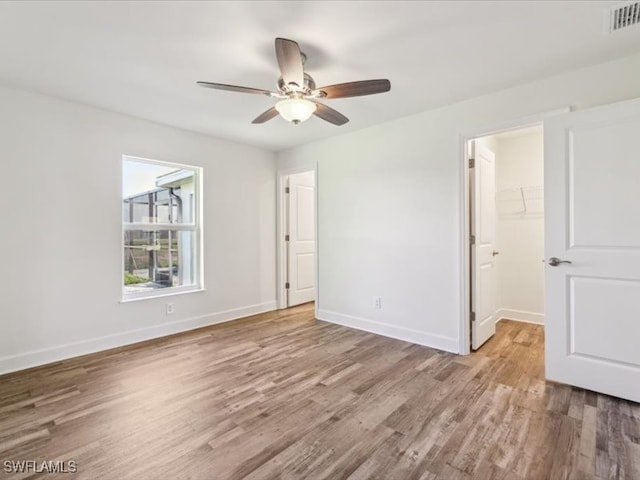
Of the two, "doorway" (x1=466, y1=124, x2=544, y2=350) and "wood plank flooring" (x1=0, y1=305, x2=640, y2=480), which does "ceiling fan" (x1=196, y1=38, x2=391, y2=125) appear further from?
"wood plank flooring" (x1=0, y1=305, x2=640, y2=480)

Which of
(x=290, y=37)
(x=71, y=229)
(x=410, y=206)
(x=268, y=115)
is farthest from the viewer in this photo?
(x=410, y=206)

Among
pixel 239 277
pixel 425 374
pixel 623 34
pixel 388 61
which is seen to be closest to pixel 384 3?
pixel 388 61

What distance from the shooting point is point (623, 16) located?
6.06 feet

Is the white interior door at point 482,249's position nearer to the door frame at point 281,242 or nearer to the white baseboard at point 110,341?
the door frame at point 281,242

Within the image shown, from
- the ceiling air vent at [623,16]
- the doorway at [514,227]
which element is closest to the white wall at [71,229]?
the doorway at [514,227]

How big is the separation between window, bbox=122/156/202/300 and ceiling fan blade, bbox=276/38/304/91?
236 centimetres

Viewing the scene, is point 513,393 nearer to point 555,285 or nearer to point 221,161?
point 555,285

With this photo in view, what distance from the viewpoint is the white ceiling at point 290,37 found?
1.80 meters

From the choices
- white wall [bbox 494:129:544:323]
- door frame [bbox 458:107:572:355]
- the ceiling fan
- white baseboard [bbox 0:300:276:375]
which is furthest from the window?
white wall [bbox 494:129:544:323]

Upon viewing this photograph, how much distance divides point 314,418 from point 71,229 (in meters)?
2.82

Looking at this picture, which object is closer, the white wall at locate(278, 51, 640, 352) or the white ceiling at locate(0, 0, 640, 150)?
the white ceiling at locate(0, 0, 640, 150)

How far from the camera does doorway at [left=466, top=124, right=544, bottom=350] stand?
351 cm

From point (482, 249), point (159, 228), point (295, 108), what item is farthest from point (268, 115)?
point (482, 249)

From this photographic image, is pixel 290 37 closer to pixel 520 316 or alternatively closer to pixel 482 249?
pixel 482 249
